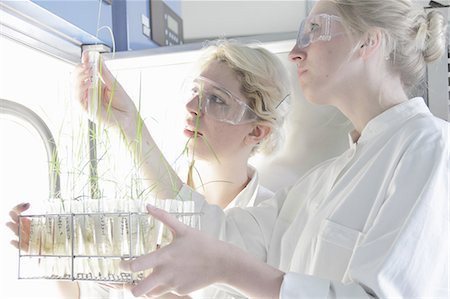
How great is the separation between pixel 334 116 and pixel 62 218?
127 centimetres

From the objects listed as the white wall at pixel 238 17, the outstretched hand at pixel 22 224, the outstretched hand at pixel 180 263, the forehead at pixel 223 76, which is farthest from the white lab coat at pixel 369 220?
the white wall at pixel 238 17

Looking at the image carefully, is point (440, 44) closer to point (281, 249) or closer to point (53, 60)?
point (281, 249)

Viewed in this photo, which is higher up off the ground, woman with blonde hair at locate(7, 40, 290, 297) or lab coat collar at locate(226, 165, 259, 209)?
woman with blonde hair at locate(7, 40, 290, 297)

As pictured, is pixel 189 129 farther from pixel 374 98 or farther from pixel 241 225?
pixel 374 98

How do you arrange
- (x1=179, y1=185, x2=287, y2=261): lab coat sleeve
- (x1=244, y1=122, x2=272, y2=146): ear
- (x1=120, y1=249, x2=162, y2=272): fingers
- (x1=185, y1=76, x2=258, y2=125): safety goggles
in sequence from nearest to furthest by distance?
(x1=120, y1=249, x2=162, y2=272): fingers
(x1=179, y1=185, x2=287, y2=261): lab coat sleeve
(x1=185, y1=76, x2=258, y2=125): safety goggles
(x1=244, y1=122, x2=272, y2=146): ear

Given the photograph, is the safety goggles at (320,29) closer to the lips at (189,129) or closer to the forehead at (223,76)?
the forehead at (223,76)

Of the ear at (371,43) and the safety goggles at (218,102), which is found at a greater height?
the ear at (371,43)

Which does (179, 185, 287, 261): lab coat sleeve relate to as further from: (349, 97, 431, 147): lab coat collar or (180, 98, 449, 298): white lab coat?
(349, 97, 431, 147): lab coat collar

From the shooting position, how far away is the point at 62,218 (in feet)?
3.67

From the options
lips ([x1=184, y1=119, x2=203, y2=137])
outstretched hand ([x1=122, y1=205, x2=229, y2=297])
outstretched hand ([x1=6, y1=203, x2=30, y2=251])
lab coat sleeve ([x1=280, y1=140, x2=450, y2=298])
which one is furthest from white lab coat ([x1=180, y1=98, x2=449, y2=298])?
outstretched hand ([x1=6, y1=203, x2=30, y2=251])

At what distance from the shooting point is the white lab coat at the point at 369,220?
42.1 inches

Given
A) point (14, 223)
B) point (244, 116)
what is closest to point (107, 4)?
point (244, 116)

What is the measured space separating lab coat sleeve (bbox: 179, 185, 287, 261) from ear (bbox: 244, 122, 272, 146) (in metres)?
0.35

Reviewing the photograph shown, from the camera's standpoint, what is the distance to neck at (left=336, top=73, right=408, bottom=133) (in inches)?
57.9
